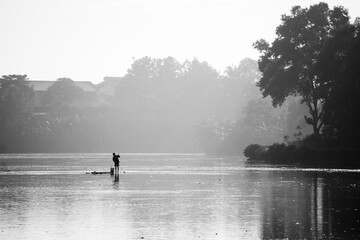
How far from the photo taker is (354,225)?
100 feet

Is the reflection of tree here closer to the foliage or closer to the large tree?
the foliage

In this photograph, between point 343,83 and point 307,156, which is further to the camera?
point 307,156

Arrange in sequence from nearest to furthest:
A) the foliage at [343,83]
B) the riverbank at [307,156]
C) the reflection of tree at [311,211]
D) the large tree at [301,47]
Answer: the reflection of tree at [311,211] → the foliage at [343,83] → the riverbank at [307,156] → the large tree at [301,47]

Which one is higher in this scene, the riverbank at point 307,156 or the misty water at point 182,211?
the riverbank at point 307,156

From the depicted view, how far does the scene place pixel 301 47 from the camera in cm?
12569

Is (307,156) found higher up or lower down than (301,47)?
lower down

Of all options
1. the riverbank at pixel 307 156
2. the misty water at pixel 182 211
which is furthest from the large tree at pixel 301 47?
the misty water at pixel 182 211

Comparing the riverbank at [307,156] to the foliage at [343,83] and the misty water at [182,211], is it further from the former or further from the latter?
the misty water at [182,211]

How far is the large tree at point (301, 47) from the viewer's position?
123m

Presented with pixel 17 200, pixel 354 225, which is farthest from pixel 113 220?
pixel 17 200

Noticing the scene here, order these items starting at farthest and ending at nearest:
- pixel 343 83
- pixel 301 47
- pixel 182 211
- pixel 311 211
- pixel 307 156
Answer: pixel 301 47 < pixel 307 156 < pixel 343 83 < pixel 182 211 < pixel 311 211

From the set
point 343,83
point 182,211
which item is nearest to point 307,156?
point 343,83

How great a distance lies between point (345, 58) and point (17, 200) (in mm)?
66668

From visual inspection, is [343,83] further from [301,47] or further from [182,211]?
[182,211]
